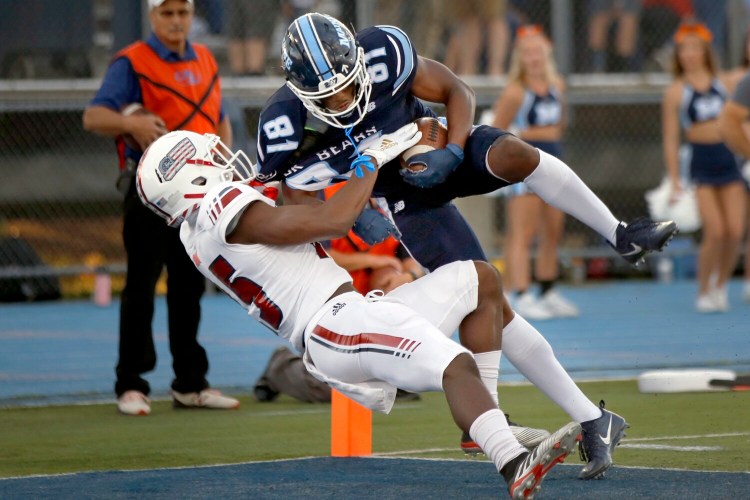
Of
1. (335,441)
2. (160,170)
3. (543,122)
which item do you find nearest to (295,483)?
(335,441)

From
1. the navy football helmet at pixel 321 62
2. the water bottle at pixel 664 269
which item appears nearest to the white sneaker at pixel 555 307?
the water bottle at pixel 664 269

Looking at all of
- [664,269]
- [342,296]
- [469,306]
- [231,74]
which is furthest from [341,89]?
[664,269]

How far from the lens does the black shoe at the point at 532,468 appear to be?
4133mm

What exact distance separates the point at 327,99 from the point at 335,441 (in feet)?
4.89

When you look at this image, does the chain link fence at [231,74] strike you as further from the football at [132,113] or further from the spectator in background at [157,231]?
the football at [132,113]

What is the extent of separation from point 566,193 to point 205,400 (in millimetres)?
2673

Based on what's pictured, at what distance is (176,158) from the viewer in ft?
16.4

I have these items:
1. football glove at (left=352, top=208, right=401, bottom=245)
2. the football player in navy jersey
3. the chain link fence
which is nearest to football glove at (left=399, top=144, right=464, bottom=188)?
the football player in navy jersey

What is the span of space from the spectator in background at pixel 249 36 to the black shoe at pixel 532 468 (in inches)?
379

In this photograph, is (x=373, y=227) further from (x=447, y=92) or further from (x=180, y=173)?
(x=447, y=92)

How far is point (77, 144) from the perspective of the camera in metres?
13.5

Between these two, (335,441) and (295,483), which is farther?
(335,441)

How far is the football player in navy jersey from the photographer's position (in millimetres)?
4891

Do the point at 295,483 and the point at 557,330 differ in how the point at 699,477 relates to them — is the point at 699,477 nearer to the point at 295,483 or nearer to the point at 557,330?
the point at 295,483
